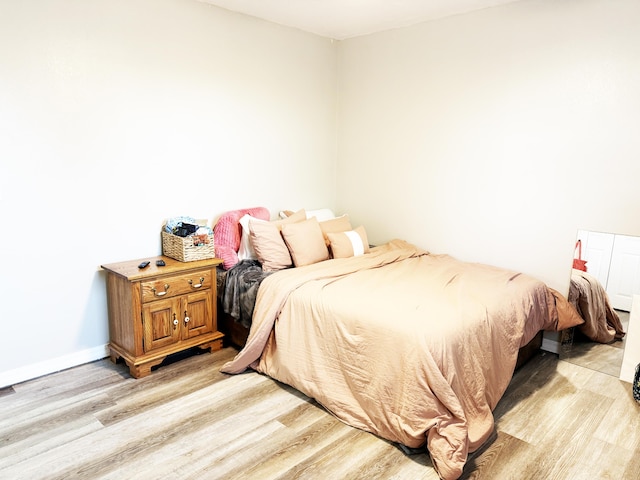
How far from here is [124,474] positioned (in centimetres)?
195

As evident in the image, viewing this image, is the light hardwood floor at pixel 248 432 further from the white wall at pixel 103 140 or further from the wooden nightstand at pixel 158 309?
the white wall at pixel 103 140

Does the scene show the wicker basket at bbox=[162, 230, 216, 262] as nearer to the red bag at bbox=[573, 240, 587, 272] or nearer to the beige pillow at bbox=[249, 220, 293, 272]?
the beige pillow at bbox=[249, 220, 293, 272]

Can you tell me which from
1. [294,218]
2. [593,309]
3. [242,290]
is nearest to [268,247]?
[242,290]

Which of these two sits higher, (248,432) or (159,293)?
(159,293)

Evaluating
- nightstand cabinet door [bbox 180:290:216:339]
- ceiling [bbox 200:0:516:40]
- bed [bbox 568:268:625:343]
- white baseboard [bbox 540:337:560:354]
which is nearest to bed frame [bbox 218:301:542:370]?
white baseboard [bbox 540:337:560:354]

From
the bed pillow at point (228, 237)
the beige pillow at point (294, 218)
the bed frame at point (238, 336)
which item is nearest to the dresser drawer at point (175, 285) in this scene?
the bed pillow at point (228, 237)

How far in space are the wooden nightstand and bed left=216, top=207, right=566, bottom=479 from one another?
36 cm

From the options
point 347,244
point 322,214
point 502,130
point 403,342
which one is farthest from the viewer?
point 322,214

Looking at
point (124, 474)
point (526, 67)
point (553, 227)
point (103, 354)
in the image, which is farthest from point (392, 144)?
point (124, 474)

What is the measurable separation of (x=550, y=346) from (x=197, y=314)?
8.31ft

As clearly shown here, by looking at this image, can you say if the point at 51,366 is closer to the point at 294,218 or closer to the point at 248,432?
the point at 248,432

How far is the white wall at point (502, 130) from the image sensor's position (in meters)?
2.84

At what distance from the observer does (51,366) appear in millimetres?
2818

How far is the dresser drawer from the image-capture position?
2.73 meters
